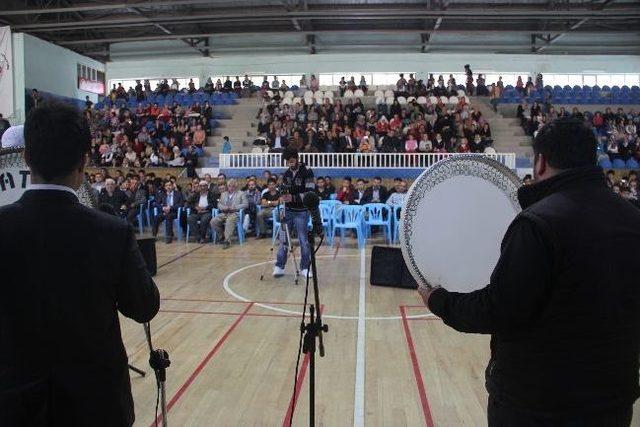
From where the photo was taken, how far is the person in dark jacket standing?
1477 millimetres

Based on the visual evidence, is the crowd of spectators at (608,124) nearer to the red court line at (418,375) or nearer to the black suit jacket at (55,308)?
the red court line at (418,375)

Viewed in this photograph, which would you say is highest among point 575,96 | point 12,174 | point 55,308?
point 575,96

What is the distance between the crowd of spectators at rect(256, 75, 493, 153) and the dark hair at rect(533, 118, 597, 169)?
1437cm

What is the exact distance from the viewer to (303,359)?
178 inches

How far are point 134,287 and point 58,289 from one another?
20 cm

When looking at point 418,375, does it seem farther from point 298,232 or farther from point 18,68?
point 18,68

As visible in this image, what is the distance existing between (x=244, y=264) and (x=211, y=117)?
474 inches

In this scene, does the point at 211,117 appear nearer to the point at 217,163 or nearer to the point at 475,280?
the point at 217,163

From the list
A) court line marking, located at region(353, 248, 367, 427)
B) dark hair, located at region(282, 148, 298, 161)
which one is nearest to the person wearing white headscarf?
court line marking, located at region(353, 248, 367, 427)

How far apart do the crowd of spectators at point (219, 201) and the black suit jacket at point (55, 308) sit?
911 cm

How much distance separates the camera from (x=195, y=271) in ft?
27.2

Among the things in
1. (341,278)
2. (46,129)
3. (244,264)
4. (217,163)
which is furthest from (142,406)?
(217,163)

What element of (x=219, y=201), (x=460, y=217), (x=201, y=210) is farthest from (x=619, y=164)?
(x=460, y=217)

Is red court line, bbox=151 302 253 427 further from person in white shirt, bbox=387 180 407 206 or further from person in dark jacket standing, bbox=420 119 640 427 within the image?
person in white shirt, bbox=387 180 407 206
